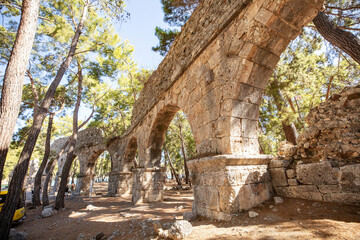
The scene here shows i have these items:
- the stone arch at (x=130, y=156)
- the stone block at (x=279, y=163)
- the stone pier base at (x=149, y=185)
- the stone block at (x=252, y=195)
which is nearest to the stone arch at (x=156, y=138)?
the stone pier base at (x=149, y=185)

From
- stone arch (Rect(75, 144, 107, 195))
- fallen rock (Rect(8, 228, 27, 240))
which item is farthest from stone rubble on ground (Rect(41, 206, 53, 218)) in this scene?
stone arch (Rect(75, 144, 107, 195))

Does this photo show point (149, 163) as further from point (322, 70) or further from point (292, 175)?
point (322, 70)

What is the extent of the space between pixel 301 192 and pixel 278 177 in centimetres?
37

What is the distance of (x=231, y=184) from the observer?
2488mm

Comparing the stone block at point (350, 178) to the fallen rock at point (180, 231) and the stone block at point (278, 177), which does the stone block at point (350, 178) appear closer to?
the stone block at point (278, 177)

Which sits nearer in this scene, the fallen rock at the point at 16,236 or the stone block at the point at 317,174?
the stone block at the point at 317,174

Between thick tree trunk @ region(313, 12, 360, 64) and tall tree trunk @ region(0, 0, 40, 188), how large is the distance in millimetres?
6968

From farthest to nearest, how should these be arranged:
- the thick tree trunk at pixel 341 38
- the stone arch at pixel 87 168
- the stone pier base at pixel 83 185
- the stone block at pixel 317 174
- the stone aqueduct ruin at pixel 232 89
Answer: the stone arch at pixel 87 168 < the stone pier base at pixel 83 185 < the thick tree trunk at pixel 341 38 < the stone aqueduct ruin at pixel 232 89 < the stone block at pixel 317 174

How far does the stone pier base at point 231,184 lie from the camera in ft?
8.20

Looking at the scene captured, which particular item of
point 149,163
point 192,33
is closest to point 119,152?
point 149,163

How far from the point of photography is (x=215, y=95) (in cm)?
313

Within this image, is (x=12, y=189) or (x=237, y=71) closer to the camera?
(x=237, y=71)

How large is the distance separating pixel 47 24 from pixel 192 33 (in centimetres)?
710

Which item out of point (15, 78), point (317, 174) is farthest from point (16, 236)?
point (317, 174)
